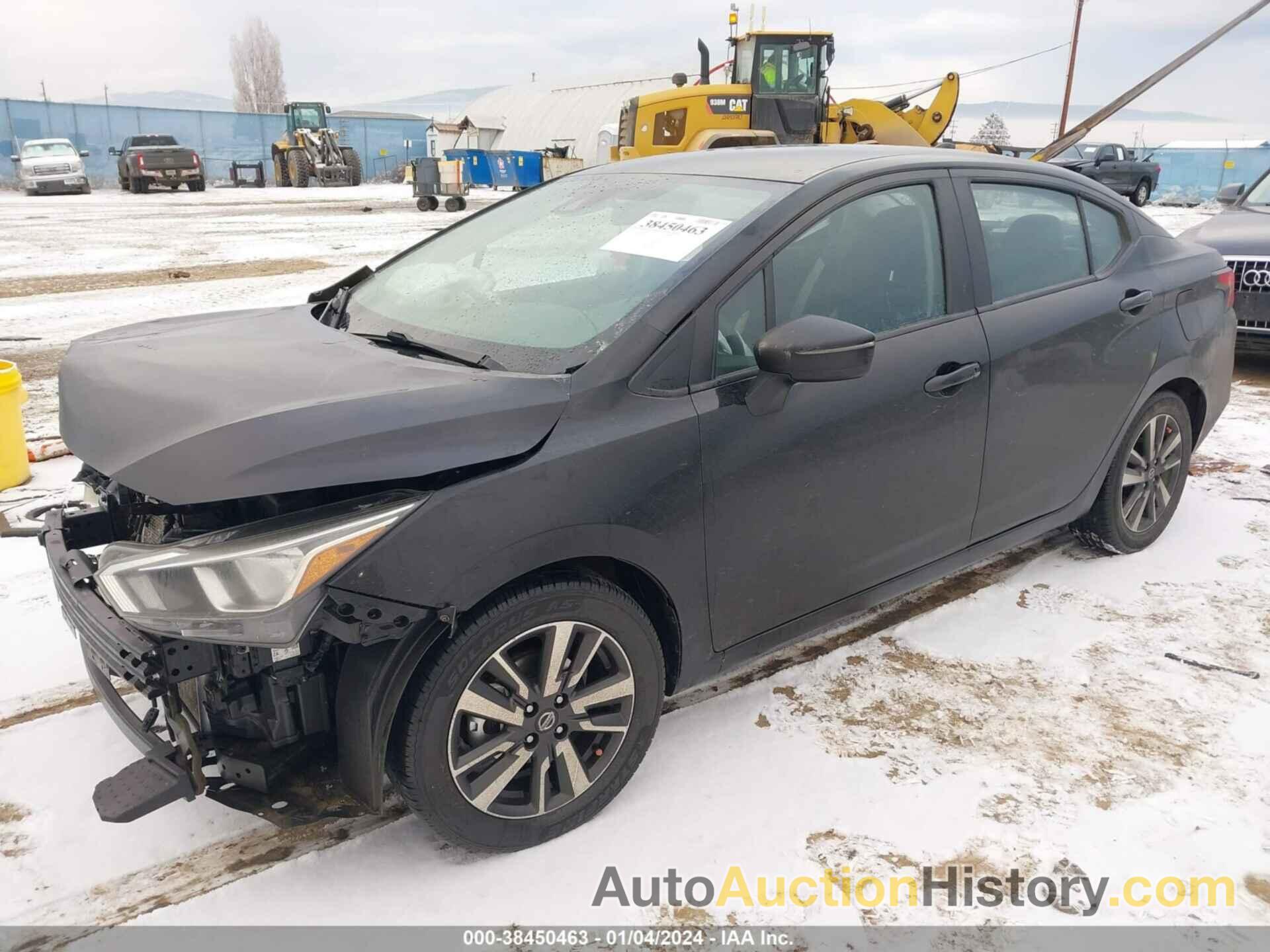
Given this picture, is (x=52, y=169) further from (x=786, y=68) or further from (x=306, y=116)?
(x=786, y=68)

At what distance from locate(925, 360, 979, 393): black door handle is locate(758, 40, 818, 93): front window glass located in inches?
527

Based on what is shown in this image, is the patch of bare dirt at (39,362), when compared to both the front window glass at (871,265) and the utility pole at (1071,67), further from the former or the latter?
the utility pole at (1071,67)

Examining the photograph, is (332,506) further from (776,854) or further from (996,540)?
(996,540)

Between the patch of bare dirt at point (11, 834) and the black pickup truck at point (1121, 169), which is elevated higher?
the black pickup truck at point (1121, 169)

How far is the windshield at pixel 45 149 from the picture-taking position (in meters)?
31.2

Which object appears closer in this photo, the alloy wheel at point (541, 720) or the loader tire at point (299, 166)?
the alloy wheel at point (541, 720)

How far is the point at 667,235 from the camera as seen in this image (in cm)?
282

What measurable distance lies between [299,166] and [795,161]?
35.1m

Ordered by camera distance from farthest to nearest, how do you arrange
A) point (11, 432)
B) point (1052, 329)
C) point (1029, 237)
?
point (11, 432)
point (1029, 237)
point (1052, 329)

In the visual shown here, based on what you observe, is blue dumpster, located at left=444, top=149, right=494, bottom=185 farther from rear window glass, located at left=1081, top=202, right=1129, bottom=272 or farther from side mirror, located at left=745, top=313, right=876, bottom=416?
side mirror, located at left=745, top=313, right=876, bottom=416

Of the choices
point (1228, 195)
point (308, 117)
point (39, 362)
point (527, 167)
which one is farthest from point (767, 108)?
point (308, 117)

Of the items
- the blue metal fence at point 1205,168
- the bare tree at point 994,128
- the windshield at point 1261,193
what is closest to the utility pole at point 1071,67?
the blue metal fence at point 1205,168

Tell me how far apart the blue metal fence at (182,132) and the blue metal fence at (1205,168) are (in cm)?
3238

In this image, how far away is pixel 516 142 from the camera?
5569 cm
